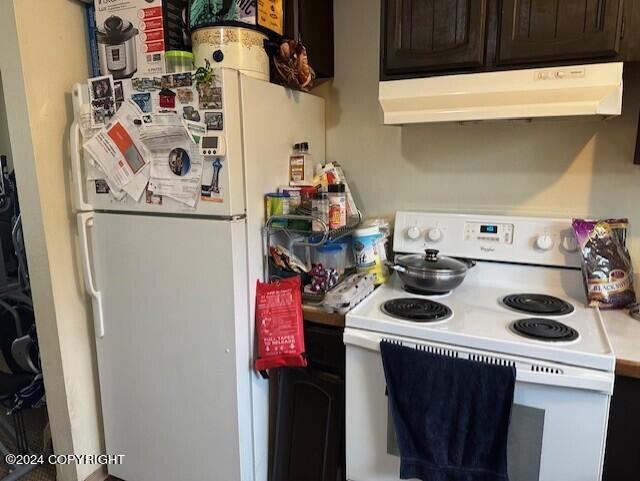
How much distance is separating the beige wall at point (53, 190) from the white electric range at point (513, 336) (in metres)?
1.11

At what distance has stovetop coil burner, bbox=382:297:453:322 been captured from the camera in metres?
1.40

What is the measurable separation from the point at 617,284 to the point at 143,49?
5.79ft

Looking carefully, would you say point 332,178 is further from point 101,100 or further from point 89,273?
point 89,273

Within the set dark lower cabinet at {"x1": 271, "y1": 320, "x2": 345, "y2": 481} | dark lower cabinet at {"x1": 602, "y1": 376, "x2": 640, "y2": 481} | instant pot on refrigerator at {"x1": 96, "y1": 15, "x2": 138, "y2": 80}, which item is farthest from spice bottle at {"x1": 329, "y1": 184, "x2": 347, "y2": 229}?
dark lower cabinet at {"x1": 602, "y1": 376, "x2": 640, "y2": 481}

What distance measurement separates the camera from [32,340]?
84.0 inches

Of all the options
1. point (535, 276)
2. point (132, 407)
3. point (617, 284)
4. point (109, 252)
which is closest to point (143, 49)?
point (109, 252)

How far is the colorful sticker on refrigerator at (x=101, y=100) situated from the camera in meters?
1.54

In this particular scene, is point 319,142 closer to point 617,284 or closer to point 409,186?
point 409,186

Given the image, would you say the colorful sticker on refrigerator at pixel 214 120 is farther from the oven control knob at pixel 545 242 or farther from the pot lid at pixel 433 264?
the oven control knob at pixel 545 242

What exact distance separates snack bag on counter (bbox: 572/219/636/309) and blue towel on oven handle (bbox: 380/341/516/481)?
1.77 feet

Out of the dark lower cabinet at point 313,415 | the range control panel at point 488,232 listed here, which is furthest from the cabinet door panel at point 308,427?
the range control panel at point 488,232

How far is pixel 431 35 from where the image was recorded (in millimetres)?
1455

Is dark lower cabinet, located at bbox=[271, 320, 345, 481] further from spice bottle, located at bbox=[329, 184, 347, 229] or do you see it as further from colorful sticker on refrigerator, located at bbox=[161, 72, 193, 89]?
colorful sticker on refrigerator, located at bbox=[161, 72, 193, 89]

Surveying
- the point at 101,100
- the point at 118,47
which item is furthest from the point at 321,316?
the point at 118,47
